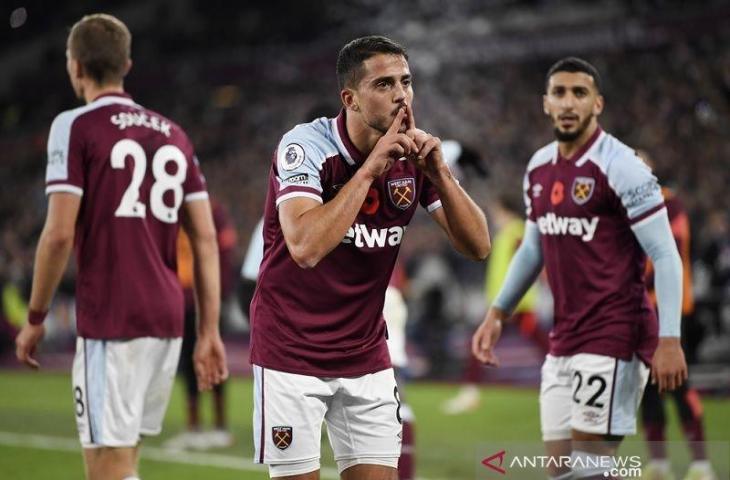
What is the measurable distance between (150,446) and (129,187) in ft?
15.7

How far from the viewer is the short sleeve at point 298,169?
3.41 m

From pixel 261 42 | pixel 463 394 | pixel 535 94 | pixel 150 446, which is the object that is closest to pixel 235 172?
pixel 261 42

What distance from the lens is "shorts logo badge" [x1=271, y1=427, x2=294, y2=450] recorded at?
140 inches

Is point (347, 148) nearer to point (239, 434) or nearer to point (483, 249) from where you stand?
point (483, 249)

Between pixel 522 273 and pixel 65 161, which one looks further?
pixel 522 273

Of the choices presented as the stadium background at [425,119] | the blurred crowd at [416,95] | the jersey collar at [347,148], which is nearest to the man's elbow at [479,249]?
the jersey collar at [347,148]

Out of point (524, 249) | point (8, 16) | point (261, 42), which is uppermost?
point (8, 16)

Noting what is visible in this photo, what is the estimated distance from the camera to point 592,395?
4.51 m

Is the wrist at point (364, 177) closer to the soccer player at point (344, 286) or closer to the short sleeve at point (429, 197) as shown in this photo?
the soccer player at point (344, 286)

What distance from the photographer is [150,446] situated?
28.2ft

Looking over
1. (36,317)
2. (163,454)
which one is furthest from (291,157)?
(163,454)

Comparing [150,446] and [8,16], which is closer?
[150,446]

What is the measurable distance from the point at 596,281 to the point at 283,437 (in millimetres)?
1744

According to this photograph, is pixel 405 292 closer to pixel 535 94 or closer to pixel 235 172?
A: pixel 535 94
